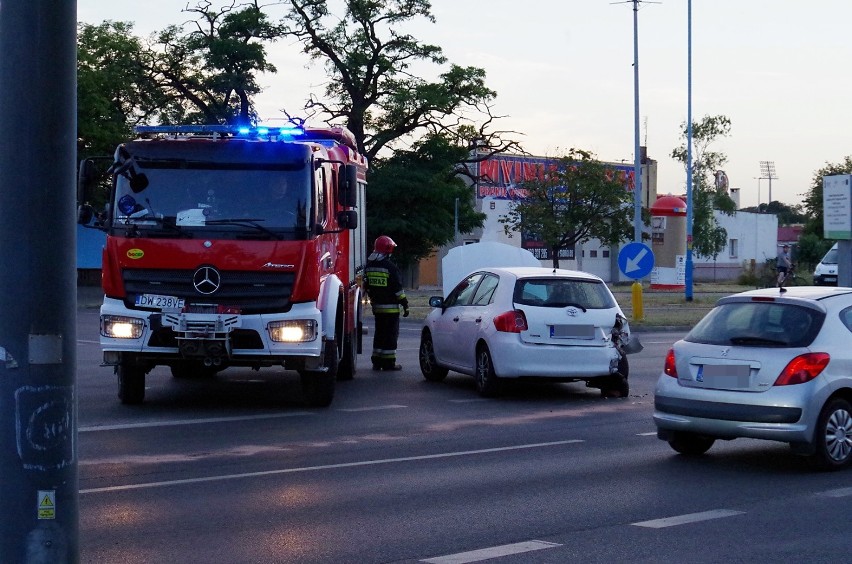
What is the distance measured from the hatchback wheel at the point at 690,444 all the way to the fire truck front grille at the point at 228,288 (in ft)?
14.4

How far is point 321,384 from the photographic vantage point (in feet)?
46.0

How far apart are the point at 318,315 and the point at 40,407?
9.02 m

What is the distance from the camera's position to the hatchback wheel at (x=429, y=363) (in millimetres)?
17234

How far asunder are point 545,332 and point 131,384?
4.80 m

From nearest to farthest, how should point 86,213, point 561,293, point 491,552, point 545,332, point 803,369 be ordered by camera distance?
Result: point 491,552, point 803,369, point 86,213, point 545,332, point 561,293

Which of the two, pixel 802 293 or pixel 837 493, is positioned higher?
pixel 802 293

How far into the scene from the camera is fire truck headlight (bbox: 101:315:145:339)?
1305 cm

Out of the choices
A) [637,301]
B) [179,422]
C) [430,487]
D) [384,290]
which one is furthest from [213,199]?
[637,301]

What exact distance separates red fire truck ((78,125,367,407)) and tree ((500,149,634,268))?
35.0 metres

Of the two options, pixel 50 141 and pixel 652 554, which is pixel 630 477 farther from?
pixel 50 141

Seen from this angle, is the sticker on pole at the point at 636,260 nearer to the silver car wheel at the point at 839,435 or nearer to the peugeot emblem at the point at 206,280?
the peugeot emblem at the point at 206,280

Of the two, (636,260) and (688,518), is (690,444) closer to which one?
(688,518)

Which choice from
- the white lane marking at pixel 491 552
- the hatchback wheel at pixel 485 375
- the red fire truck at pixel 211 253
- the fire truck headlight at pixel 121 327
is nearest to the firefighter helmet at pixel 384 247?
the hatchback wheel at pixel 485 375

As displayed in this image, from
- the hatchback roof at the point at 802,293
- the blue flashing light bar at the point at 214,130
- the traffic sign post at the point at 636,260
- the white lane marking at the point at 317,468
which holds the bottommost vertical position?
the white lane marking at the point at 317,468
